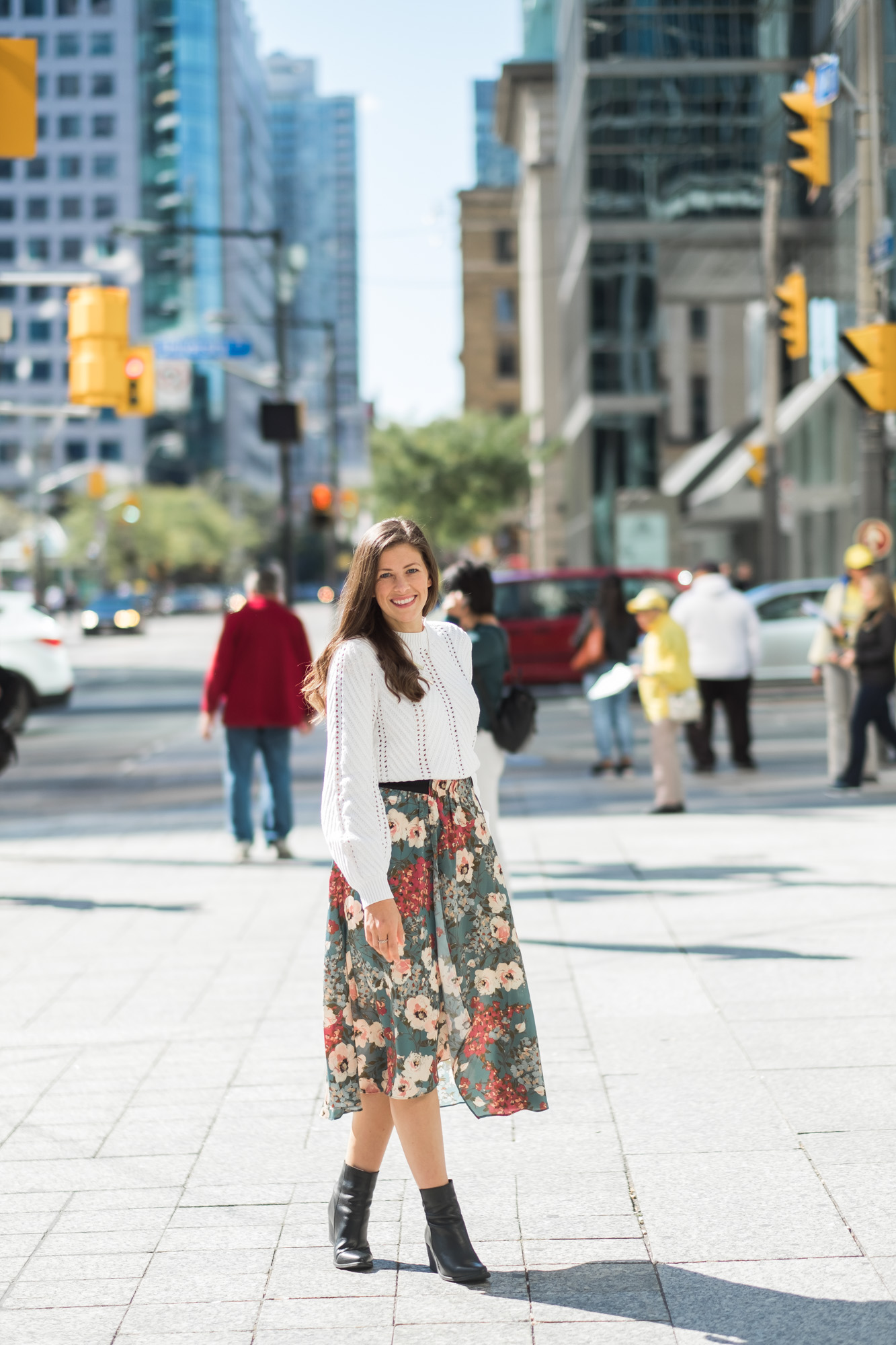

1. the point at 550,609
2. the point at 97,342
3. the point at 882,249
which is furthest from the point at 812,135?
the point at 550,609

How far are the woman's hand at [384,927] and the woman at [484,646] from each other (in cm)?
393

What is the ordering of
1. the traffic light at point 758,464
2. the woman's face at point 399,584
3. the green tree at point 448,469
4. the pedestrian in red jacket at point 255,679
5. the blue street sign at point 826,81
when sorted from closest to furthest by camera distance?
the woman's face at point 399,584 < the pedestrian in red jacket at point 255,679 < the blue street sign at point 826,81 < the traffic light at point 758,464 < the green tree at point 448,469

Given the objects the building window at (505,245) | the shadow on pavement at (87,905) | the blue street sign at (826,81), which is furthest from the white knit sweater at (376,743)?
the building window at (505,245)

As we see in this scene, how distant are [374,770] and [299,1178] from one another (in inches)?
57.4

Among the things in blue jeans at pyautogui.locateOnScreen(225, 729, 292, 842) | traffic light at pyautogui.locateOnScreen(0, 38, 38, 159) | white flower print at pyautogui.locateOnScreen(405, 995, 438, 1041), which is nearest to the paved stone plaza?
blue jeans at pyautogui.locateOnScreen(225, 729, 292, 842)

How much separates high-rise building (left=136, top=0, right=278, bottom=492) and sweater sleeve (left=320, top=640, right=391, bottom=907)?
11409cm

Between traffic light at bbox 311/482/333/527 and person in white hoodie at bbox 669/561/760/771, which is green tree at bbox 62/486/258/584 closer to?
traffic light at bbox 311/482/333/527

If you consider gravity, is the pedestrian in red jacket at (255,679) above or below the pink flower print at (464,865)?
above

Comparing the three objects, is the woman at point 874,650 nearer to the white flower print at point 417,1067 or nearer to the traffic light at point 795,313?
the traffic light at point 795,313

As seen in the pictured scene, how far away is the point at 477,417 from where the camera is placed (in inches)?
2303

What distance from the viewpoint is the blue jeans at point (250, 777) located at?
10.5 m

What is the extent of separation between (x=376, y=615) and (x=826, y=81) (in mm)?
10615

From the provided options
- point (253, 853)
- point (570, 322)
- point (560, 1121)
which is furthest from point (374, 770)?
point (570, 322)

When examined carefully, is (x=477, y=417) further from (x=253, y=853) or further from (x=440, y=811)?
(x=440, y=811)
